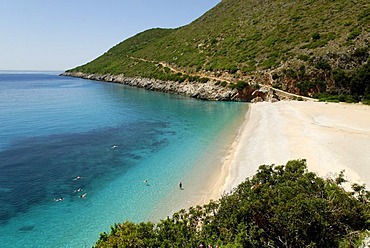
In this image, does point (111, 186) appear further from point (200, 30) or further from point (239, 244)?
point (200, 30)

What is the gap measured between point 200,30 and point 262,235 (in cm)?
9103

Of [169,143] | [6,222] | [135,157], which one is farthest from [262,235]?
[169,143]

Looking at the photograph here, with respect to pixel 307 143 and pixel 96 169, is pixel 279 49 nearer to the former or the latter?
pixel 307 143

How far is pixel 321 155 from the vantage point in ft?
64.8

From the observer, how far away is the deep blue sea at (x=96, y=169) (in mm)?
14578

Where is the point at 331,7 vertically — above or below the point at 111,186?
above

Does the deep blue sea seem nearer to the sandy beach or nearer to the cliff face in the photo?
the sandy beach

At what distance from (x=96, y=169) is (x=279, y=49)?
51729 mm

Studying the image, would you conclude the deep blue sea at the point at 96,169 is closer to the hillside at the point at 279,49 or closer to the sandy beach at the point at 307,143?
the sandy beach at the point at 307,143

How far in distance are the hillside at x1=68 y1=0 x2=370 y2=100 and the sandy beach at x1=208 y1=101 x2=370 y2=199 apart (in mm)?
12878

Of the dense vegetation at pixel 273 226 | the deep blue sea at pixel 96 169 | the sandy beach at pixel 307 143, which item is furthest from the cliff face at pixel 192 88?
the dense vegetation at pixel 273 226

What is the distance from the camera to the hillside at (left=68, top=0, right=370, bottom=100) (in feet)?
154

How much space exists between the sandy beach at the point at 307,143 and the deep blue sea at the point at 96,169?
5.93ft

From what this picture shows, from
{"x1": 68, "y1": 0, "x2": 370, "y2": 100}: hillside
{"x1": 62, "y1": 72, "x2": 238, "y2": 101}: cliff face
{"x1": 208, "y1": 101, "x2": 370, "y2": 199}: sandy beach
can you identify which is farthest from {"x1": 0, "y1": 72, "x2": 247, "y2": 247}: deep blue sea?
{"x1": 68, "y1": 0, "x2": 370, "y2": 100}: hillside
